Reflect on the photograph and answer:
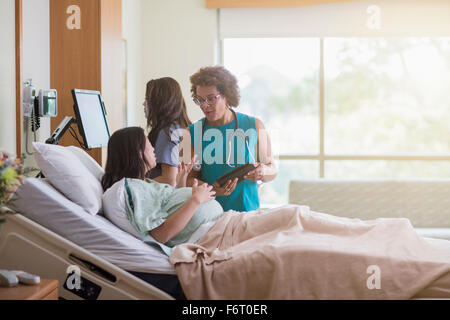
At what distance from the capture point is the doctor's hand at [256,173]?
8.31 feet

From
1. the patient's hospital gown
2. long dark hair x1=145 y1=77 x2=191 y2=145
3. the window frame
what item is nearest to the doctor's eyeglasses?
long dark hair x1=145 y1=77 x2=191 y2=145

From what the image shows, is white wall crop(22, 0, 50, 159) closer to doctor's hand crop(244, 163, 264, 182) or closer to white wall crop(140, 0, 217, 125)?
doctor's hand crop(244, 163, 264, 182)

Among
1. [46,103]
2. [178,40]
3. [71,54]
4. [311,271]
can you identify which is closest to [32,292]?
[311,271]

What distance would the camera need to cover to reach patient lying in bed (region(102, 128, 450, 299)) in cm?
171

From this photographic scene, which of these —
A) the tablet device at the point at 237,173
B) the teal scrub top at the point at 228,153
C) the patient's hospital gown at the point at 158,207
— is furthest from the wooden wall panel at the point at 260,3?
the patient's hospital gown at the point at 158,207

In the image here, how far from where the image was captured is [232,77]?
2732mm

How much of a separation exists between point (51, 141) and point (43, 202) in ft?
2.55

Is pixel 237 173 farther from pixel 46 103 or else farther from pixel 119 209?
pixel 46 103

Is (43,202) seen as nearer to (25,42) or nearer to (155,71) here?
(25,42)

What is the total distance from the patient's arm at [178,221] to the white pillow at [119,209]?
0.26 ft

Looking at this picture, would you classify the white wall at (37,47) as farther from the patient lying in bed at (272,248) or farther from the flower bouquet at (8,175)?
the flower bouquet at (8,175)

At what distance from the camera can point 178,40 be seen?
511 centimetres

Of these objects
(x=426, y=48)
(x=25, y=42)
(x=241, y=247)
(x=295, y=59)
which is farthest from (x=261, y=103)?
(x=241, y=247)

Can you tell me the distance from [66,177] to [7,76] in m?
0.81
